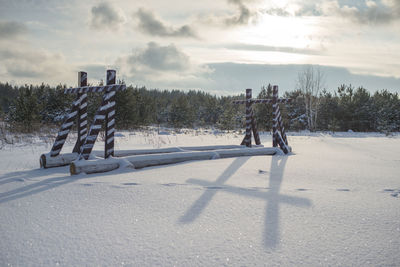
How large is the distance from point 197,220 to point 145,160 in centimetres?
290

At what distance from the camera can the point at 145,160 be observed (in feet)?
16.6

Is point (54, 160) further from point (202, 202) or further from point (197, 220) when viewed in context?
point (197, 220)

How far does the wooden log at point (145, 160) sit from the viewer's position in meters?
4.38

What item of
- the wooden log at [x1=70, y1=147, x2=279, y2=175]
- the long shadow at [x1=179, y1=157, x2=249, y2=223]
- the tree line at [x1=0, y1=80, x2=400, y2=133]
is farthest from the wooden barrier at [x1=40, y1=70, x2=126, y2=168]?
the tree line at [x1=0, y1=80, x2=400, y2=133]

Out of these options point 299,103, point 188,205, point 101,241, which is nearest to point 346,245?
point 188,205

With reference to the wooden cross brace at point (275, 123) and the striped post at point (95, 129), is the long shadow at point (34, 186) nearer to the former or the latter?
the striped post at point (95, 129)

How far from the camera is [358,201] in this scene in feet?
9.70

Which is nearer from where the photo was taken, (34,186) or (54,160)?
(34,186)

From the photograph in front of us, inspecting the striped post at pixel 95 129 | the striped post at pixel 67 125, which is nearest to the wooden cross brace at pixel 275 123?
the striped post at pixel 95 129

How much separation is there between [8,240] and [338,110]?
3633 centimetres

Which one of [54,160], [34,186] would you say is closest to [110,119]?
[54,160]

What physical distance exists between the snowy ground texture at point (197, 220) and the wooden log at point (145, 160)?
0.24 metres

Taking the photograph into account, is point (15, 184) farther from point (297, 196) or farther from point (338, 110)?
point (338, 110)

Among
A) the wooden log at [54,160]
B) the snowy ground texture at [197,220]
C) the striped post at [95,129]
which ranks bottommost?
the snowy ground texture at [197,220]
